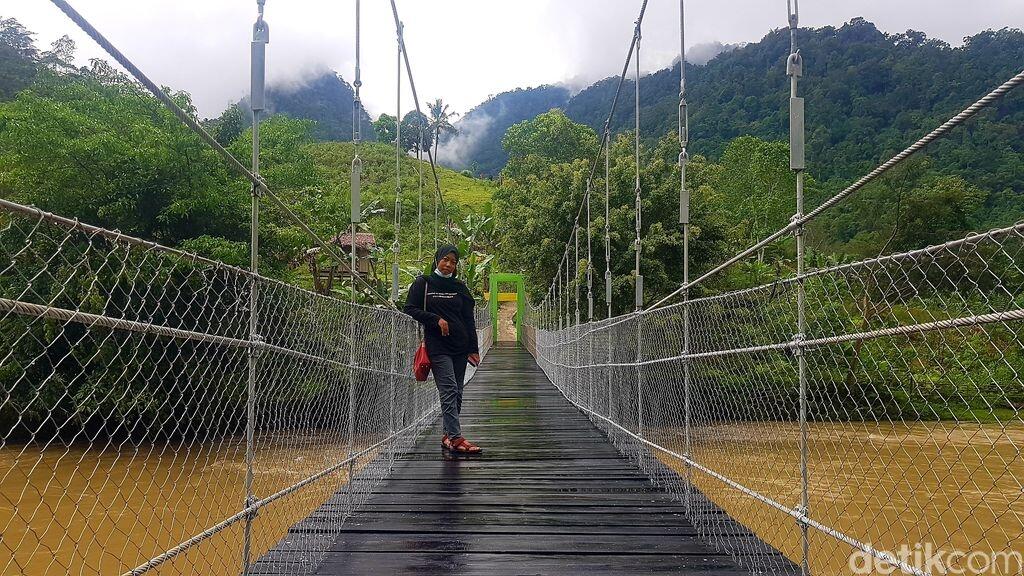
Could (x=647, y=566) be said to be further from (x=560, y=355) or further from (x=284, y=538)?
(x=560, y=355)

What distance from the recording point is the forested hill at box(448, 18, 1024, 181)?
10148mm

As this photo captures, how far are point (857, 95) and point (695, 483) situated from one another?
1353 centimetres

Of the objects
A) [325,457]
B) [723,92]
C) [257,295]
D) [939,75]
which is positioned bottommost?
[325,457]

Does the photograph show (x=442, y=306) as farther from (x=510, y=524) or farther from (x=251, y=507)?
(x=251, y=507)

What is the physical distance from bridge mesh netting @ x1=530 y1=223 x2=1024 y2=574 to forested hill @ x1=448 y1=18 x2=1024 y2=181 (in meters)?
2.57

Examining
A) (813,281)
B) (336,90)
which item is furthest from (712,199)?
(336,90)

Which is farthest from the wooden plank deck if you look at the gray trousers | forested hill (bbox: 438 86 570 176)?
forested hill (bbox: 438 86 570 176)

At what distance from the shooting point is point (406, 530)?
233cm

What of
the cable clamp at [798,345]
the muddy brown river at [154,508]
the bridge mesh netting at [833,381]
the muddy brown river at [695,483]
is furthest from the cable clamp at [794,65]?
the muddy brown river at [154,508]

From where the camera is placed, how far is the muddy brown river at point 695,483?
4.55 ft

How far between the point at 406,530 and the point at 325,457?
0.39 m

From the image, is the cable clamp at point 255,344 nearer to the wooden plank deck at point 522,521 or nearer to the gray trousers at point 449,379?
the wooden plank deck at point 522,521

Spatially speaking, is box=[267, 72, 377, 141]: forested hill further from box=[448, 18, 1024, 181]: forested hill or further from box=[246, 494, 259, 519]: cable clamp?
box=[246, 494, 259, 519]: cable clamp

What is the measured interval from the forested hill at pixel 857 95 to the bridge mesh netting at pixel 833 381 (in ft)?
8.42
